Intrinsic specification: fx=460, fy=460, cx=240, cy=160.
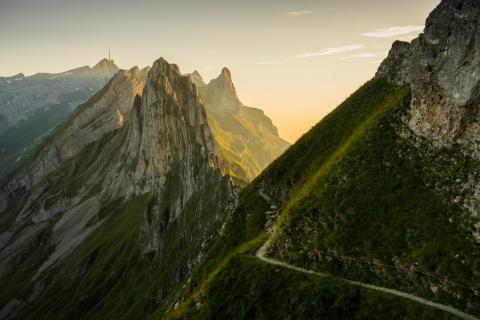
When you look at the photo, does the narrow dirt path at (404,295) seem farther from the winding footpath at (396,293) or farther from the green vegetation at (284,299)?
the green vegetation at (284,299)

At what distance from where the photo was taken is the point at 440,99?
57312mm

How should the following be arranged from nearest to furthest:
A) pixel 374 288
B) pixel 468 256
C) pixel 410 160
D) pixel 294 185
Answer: pixel 468 256, pixel 374 288, pixel 410 160, pixel 294 185

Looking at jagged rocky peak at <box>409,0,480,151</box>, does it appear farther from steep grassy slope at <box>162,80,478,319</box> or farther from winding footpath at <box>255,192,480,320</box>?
winding footpath at <box>255,192,480,320</box>

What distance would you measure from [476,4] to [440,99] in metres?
11.7

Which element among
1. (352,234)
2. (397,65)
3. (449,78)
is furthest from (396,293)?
(397,65)

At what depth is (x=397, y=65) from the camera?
81250 millimetres

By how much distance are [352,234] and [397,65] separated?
40897 mm

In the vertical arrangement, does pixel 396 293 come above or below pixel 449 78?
below

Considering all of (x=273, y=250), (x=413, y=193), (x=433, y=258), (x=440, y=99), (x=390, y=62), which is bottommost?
(x=273, y=250)

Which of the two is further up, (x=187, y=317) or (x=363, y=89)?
(x=363, y=89)

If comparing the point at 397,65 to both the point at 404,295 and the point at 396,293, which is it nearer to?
the point at 396,293

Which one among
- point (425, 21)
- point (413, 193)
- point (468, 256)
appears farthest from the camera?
point (425, 21)

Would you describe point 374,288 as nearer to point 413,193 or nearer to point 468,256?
point 468,256

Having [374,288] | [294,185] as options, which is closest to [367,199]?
[374,288]
